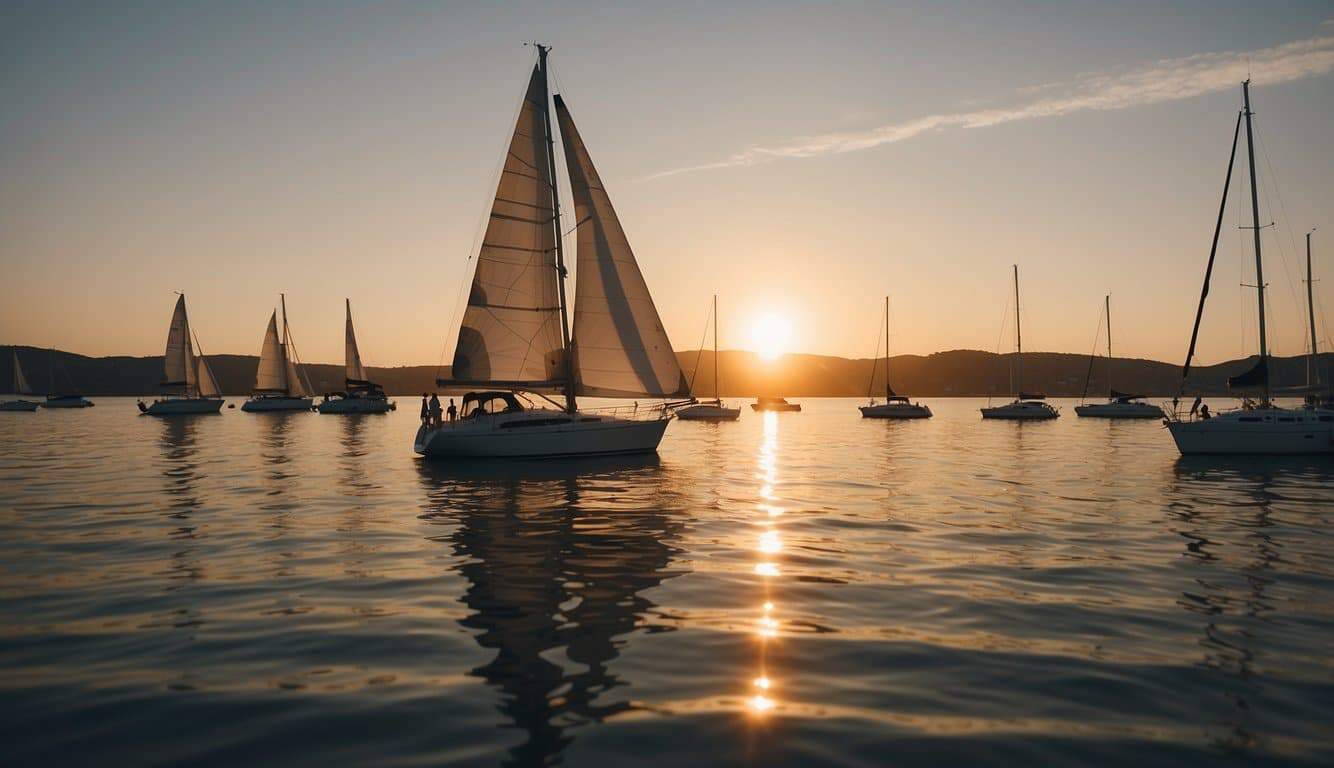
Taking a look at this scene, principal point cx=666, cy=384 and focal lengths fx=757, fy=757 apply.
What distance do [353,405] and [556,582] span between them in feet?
288

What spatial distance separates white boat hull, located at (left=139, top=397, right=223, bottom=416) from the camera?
82.1 meters

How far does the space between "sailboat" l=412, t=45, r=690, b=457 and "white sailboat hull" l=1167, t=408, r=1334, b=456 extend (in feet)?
75.9

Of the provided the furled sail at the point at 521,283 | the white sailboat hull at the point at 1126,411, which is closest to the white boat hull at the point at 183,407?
the furled sail at the point at 521,283

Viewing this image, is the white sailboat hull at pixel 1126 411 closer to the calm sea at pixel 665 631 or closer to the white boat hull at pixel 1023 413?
the white boat hull at pixel 1023 413

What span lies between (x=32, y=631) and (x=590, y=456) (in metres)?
22.3

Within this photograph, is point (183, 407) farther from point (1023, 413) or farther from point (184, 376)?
point (1023, 413)

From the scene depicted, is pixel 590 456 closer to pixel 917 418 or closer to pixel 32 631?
pixel 32 631

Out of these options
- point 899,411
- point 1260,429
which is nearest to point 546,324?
point 1260,429

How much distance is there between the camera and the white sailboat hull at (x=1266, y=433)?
32594mm

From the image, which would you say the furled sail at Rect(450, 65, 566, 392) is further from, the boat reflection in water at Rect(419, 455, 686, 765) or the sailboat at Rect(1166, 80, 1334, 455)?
the sailboat at Rect(1166, 80, 1334, 455)

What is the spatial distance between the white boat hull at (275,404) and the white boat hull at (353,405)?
2721 mm

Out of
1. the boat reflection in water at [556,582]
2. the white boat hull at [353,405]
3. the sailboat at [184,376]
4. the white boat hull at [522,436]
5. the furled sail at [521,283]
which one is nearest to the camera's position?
the boat reflection in water at [556,582]

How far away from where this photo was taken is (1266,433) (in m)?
32.8

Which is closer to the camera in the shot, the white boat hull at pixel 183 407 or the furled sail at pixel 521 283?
the furled sail at pixel 521 283
